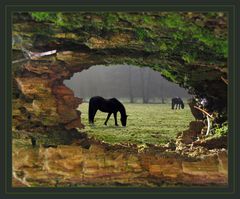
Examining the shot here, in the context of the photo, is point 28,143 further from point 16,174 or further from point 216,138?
point 216,138

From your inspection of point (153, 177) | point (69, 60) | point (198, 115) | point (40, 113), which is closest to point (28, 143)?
point (40, 113)

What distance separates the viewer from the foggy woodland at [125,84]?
3.62 meters

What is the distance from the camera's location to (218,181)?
3627 mm

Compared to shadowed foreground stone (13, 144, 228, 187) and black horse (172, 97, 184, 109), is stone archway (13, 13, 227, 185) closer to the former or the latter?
shadowed foreground stone (13, 144, 228, 187)

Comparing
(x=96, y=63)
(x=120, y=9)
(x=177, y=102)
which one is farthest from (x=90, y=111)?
(x=120, y=9)

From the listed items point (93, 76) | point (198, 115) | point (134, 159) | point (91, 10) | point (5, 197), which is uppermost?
point (91, 10)

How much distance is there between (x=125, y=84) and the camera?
11.9 ft

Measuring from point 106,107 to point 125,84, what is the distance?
216mm

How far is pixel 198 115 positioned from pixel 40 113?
1135 mm

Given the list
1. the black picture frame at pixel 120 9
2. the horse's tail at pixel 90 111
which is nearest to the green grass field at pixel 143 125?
the horse's tail at pixel 90 111

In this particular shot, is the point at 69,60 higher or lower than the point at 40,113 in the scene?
higher

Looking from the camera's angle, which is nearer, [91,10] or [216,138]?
[91,10]

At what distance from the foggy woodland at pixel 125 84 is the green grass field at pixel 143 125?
0.21ft

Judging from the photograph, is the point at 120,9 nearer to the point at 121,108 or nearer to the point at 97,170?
the point at 121,108
